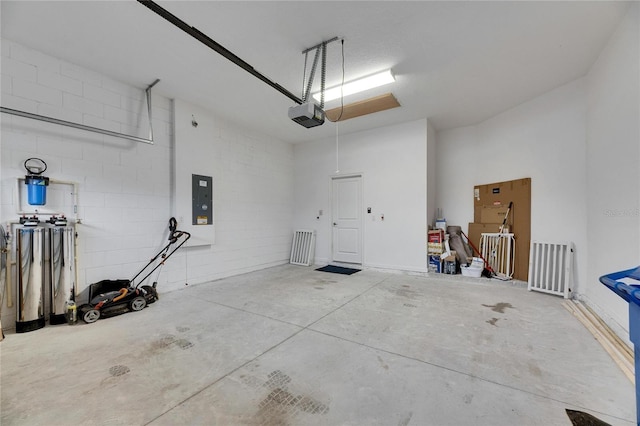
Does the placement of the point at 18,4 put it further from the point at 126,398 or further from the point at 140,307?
the point at 126,398

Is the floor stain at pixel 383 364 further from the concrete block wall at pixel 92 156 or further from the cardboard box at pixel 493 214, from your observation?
the cardboard box at pixel 493 214

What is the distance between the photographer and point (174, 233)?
416cm

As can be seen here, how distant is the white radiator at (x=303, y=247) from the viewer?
21.4 feet

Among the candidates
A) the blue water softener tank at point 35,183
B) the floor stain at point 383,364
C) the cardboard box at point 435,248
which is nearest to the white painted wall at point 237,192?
the blue water softener tank at point 35,183

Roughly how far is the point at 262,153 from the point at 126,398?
5074 mm

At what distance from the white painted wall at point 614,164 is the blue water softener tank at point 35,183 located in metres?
6.14

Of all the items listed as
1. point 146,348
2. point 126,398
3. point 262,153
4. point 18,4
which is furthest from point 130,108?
point 126,398

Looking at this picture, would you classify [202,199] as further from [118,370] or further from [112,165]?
[118,370]

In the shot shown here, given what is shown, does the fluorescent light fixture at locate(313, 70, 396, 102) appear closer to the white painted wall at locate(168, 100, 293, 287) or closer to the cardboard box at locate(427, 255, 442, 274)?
the white painted wall at locate(168, 100, 293, 287)

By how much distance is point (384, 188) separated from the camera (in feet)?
18.6

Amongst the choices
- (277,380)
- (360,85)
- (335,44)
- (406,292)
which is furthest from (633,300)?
(360,85)

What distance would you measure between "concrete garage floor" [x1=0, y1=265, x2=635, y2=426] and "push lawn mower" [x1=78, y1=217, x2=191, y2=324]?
0.17 metres

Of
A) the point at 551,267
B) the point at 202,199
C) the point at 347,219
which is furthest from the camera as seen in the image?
the point at 347,219

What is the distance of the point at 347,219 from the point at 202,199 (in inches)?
129
